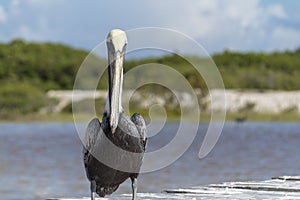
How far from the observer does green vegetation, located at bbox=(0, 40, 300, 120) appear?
59.6m

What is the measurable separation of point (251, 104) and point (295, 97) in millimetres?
3611

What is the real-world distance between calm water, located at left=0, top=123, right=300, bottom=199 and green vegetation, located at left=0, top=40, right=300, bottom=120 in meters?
24.8

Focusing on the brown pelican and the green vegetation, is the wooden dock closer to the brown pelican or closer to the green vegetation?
the brown pelican

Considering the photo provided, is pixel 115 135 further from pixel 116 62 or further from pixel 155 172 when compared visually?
pixel 155 172

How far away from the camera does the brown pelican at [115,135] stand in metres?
6.79

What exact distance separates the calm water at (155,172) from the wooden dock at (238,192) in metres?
5.99

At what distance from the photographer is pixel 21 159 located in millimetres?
25562

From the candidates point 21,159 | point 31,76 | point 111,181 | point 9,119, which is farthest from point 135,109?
point 111,181

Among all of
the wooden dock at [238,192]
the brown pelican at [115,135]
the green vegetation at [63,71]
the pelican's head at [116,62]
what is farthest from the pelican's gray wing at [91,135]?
the green vegetation at [63,71]

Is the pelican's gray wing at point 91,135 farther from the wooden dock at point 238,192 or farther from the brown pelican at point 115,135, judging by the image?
the wooden dock at point 238,192

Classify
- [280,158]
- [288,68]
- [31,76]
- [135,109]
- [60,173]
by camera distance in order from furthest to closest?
[288,68]
[31,76]
[135,109]
[280,158]
[60,173]

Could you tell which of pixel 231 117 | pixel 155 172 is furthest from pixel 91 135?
pixel 231 117

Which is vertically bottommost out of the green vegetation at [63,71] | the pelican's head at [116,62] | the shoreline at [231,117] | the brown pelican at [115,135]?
the brown pelican at [115,135]

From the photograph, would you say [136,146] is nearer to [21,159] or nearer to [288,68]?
[21,159]
